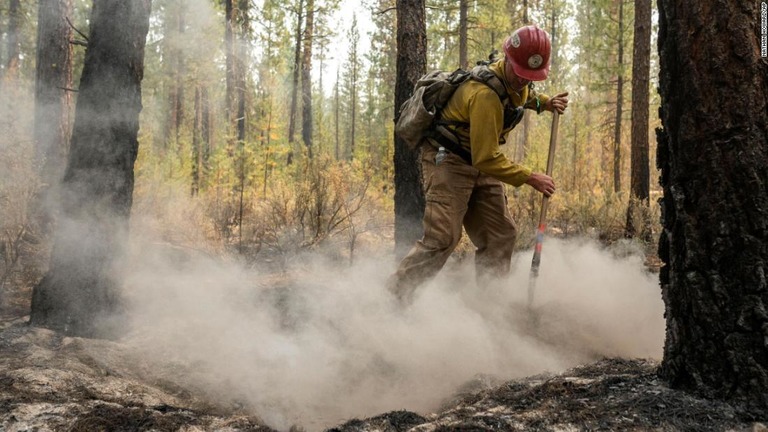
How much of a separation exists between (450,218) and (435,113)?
0.78 metres

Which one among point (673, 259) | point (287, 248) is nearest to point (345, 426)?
point (673, 259)

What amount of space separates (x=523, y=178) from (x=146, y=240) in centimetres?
509

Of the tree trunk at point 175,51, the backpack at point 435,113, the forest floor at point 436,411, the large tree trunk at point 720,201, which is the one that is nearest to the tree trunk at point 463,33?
the backpack at point 435,113

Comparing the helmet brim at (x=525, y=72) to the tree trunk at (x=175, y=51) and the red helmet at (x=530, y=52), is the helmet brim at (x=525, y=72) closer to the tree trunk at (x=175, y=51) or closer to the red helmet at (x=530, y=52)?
the red helmet at (x=530, y=52)

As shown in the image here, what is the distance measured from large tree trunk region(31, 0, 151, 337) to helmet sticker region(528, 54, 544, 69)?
3.03 meters

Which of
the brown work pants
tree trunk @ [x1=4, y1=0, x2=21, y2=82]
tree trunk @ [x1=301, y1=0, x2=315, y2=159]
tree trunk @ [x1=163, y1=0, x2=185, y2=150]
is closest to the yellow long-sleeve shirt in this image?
the brown work pants

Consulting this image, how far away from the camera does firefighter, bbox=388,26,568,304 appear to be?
Result: 11.5 ft

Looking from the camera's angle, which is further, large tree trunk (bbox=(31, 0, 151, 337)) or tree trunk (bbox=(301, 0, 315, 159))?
tree trunk (bbox=(301, 0, 315, 159))

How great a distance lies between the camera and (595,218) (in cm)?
822

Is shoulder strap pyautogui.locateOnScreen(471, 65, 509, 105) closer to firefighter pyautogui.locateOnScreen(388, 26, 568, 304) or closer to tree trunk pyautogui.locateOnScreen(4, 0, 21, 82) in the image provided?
firefighter pyautogui.locateOnScreen(388, 26, 568, 304)

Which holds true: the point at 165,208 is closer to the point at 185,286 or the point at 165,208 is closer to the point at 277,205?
the point at 277,205

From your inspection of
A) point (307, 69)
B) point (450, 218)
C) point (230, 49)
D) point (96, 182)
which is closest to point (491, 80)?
point (450, 218)

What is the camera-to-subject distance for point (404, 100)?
5.63m

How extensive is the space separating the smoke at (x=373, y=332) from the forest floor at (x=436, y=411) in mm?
298
